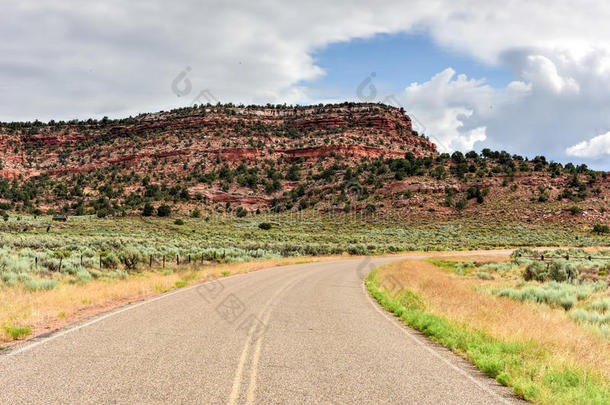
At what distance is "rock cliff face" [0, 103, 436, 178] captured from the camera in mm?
110625

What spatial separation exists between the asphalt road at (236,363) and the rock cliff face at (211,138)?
9999cm

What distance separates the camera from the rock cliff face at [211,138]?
111m

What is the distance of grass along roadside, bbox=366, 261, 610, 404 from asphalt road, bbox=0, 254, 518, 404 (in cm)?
41

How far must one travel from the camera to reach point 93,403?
5.22 m

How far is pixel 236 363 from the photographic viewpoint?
7070mm

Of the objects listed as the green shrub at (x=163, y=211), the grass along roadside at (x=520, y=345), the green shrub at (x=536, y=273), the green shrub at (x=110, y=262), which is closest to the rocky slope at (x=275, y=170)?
the green shrub at (x=163, y=211)

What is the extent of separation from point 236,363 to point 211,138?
373ft

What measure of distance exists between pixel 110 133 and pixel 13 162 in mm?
25844

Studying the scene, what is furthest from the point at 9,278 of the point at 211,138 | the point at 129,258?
the point at 211,138

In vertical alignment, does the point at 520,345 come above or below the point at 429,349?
above

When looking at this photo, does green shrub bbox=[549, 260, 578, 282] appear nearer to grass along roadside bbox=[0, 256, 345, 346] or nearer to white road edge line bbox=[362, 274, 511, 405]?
white road edge line bbox=[362, 274, 511, 405]

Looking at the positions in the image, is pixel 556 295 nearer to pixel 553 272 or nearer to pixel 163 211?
pixel 553 272

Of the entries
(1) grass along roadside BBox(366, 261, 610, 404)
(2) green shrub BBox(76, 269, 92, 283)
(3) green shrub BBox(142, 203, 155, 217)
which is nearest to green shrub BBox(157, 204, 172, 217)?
(3) green shrub BBox(142, 203, 155, 217)

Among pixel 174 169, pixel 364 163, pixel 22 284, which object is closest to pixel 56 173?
pixel 174 169
